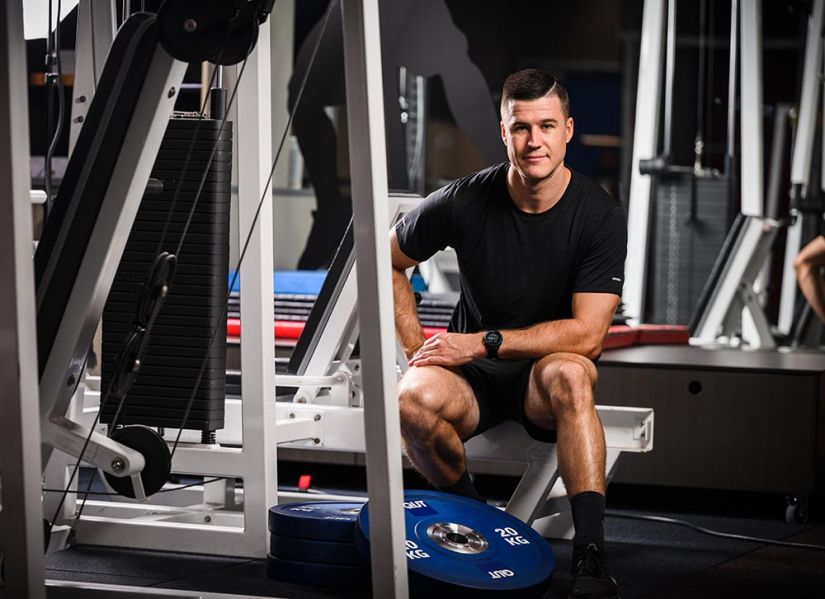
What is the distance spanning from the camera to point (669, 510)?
3.75m

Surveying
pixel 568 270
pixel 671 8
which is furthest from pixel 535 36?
pixel 568 270

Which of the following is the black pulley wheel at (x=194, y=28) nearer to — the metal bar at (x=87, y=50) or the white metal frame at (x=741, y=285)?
the metal bar at (x=87, y=50)

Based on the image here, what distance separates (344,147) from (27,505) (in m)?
6.21

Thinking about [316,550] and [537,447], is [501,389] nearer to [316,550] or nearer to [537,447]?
[537,447]

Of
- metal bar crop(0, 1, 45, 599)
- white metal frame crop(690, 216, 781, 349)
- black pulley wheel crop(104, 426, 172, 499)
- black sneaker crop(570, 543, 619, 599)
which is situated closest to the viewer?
metal bar crop(0, 1, 45, 599)

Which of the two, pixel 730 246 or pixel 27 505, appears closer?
pixel 27 505

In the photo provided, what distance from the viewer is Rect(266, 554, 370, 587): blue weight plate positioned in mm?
2576

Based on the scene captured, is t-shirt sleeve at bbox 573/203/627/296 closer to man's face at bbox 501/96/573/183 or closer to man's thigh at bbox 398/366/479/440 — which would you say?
man's face at bbox 501/96/573/183

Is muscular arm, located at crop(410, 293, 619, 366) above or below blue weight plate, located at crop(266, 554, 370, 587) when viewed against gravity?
above

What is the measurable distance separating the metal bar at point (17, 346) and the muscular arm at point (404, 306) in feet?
4.44

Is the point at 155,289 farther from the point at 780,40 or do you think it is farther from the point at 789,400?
the point at 780,40

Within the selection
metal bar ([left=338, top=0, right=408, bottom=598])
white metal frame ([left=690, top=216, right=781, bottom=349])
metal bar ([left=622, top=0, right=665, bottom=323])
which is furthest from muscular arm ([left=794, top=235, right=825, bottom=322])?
metal bar ([left=338, top=0, right=408, bottom=598])

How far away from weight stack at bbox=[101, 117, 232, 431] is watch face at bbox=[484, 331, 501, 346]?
22.8 inches

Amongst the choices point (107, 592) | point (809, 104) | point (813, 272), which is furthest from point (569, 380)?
point (809, 104)
